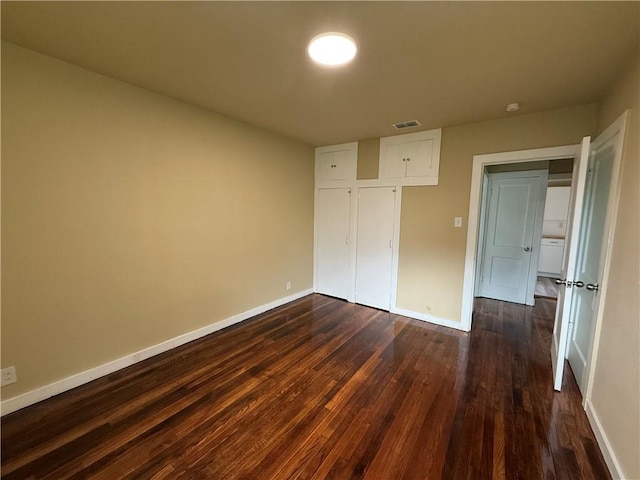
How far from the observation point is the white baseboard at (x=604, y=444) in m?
1.45

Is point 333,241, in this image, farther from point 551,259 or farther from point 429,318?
point 551,259

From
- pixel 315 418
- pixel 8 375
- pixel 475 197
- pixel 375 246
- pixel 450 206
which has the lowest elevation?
pixel 315 418

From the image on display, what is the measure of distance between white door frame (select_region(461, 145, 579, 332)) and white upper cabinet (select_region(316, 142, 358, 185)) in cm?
163

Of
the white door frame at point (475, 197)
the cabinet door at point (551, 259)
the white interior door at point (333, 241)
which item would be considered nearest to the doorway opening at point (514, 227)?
the white door frame at point (475, 197)

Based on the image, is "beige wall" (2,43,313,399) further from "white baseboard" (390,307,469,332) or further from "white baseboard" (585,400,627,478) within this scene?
"white baseboard" (585,400,627,478)

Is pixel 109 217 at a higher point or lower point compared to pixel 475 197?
lower

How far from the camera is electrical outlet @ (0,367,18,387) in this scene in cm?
182

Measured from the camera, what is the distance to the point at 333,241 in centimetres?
439

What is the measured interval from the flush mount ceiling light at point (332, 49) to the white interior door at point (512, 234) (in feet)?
12.4

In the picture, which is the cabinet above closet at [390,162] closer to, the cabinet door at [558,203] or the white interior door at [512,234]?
the white interior door at [512,234]

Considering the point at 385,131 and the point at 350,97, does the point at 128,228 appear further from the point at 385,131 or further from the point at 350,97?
the point at 385,131

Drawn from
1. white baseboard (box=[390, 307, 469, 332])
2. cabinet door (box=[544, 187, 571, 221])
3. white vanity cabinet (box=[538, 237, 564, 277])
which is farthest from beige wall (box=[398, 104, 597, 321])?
cabinet door (box=[544, 187, 571, 221])

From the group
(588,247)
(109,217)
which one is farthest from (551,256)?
(109,217)

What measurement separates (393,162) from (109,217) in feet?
10.7
